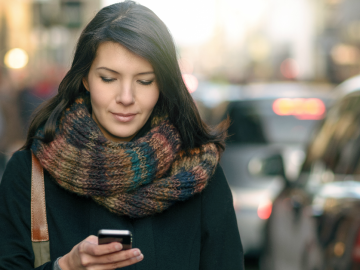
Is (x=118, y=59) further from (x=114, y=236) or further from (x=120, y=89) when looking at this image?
(x=114, y=236)

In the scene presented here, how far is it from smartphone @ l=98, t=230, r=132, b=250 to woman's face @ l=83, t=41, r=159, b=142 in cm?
66

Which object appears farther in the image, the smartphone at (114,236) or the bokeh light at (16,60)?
the bokeh light at (16,60)

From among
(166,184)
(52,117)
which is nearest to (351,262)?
(166,184)

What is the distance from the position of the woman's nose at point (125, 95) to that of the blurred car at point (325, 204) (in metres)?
1.28

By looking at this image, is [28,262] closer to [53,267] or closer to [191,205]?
[53,267]

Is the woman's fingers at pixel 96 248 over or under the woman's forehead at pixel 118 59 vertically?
under

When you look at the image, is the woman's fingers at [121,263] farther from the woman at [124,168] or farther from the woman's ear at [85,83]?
the woman's ear at [85,83]

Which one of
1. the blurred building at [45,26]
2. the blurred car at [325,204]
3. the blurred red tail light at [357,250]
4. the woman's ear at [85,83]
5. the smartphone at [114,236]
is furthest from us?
the blurred building at [45,26]

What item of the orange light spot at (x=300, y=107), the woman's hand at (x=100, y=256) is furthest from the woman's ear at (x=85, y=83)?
the orange light spot at (x=300, y=107)

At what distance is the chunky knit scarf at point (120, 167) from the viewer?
2137 millimetres

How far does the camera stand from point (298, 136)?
230 inches

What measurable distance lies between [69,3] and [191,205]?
3274cm

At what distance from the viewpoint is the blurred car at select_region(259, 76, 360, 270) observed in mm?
2805

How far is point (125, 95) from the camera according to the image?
215cm
